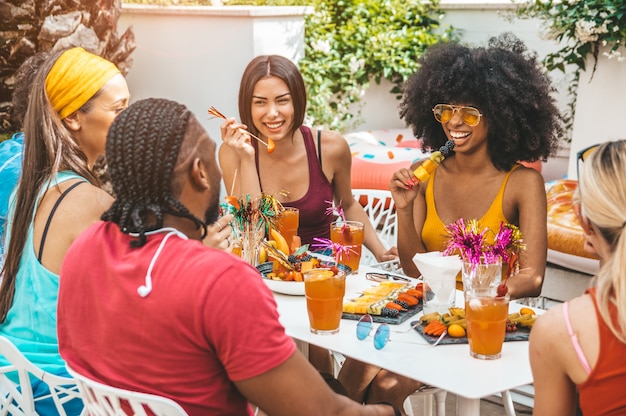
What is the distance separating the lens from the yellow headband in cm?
248

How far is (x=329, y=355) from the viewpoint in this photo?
3.28 metres

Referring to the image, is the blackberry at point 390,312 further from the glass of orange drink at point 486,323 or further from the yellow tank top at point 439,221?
the yellow tank top at point 439,221


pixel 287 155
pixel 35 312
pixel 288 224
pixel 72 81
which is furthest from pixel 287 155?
pixel 35 312

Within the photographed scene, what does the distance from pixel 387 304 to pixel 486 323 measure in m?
0.45

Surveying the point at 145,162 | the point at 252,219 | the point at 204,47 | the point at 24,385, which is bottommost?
the point at 24,385

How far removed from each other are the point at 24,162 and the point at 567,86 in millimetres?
5573

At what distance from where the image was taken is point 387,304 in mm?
2467

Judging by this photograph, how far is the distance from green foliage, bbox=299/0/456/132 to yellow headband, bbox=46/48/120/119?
16.0ft

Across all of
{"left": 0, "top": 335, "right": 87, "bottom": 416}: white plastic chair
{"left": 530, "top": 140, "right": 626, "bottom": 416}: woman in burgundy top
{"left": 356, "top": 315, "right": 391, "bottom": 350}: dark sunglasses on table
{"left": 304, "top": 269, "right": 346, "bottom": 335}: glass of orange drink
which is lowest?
{"left": 0, "top": 335, "right": 87, "bottom": 416}: white plastic chair

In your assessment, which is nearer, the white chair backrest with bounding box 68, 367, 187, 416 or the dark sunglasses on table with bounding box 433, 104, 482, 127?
the white chair backrest with bounding box 68, 367, 187, 416

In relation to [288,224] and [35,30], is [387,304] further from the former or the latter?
[35,30]

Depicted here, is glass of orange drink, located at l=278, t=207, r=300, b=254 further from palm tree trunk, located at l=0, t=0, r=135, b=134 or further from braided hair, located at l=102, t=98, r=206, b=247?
palm tree trunk, located at l=0, t=0, r=135, b=134

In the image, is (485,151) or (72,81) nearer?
(72,81)

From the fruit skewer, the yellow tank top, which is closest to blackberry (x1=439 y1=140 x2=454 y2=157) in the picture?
the fruit skewer
